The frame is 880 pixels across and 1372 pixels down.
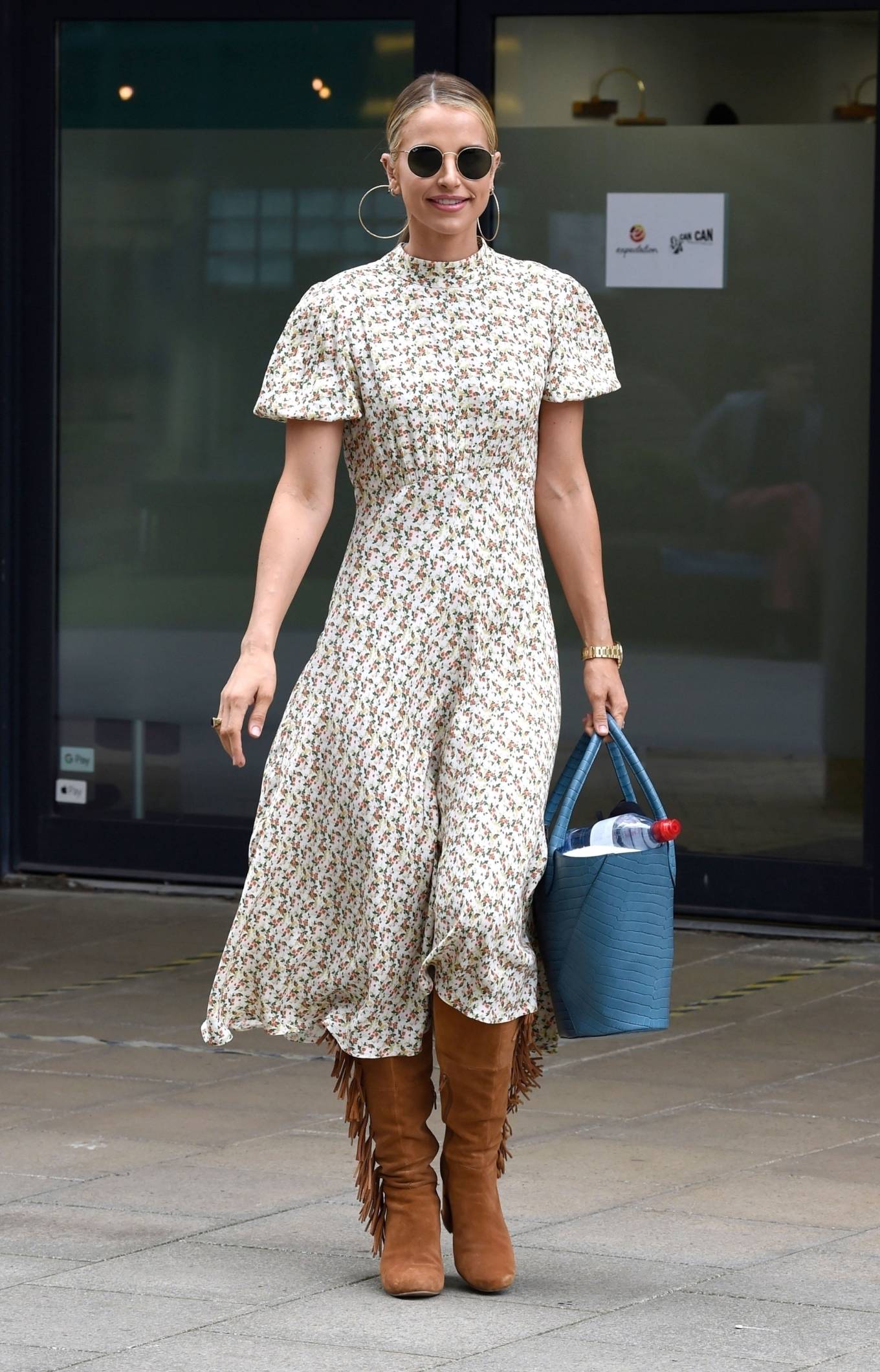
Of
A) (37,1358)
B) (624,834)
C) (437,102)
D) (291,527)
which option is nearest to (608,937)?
(624,834)

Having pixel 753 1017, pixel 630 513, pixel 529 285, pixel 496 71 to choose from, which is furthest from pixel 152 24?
pixel 529 285

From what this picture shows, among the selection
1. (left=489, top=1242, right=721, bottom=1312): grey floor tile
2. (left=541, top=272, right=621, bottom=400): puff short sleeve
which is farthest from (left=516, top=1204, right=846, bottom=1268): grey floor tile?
(left=541, top=272, right=621, bottom=400): puff short sleeve

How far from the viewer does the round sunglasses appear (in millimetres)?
4016

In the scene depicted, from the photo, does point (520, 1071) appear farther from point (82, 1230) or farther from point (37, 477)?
point (37, 477)

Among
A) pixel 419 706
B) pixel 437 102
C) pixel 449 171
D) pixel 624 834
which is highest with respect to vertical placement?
pixel 437 102

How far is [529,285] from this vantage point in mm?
4188

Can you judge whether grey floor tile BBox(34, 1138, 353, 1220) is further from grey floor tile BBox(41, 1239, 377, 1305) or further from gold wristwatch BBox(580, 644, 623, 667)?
gold wristwatch BBox(580, 644, 623, 667)

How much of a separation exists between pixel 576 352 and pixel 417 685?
2.08 feet

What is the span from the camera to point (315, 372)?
13.3 feet

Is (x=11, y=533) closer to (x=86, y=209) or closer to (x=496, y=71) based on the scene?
(x=86, y=209)

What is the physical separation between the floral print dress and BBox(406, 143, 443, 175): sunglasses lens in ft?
0.52

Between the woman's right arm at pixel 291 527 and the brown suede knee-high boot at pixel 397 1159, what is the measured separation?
651 millimetres

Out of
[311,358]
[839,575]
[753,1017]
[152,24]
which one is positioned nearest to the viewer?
[311,358]

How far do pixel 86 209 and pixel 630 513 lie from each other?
6.98ft
